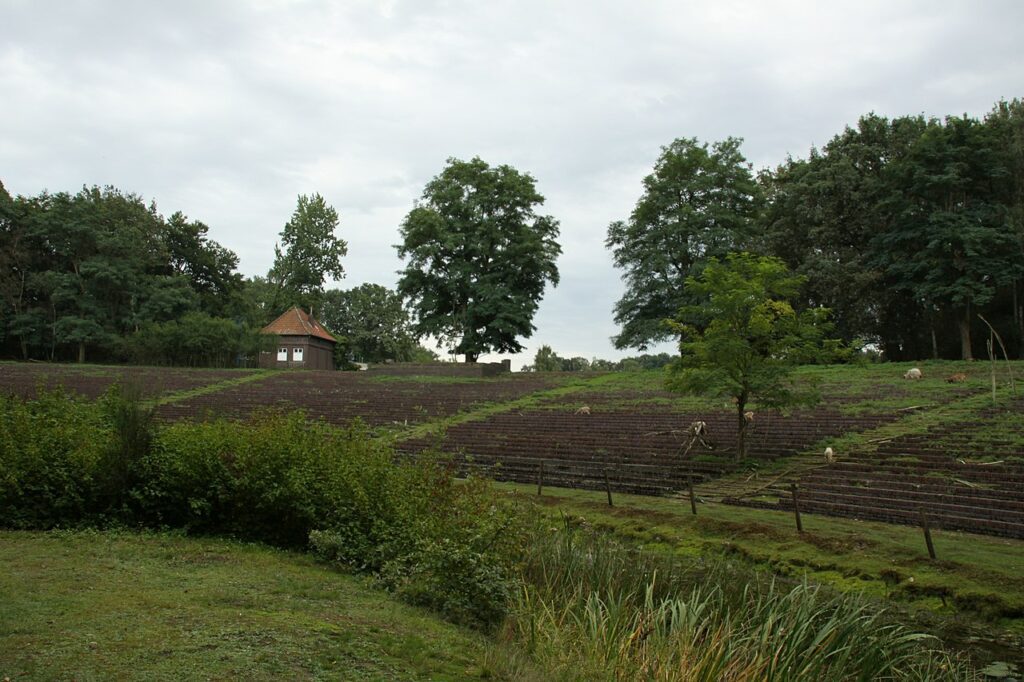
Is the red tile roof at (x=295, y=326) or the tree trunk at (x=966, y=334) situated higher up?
the red tile roof at (x=295, y=326)

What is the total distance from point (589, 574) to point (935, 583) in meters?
5.34

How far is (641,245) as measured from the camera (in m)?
56.3

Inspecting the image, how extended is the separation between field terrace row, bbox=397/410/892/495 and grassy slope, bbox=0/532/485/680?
8.53 meters

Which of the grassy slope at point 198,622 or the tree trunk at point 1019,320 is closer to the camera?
the grassy slope at point 198,622

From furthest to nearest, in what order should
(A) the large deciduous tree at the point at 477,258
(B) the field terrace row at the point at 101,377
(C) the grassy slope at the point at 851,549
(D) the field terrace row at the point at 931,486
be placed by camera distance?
(A) the large deciduous tree at the point at 477,258
(B) the field terrace row at the point at 101,377
(D) the field terrace row at the point at 931,486
(C) the grassy slope at the point at 851,549

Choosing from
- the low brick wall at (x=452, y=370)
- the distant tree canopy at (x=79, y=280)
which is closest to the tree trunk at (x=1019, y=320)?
the low brick wall at (x=452, y=370)

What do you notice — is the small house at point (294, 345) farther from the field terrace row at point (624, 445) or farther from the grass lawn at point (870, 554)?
the grass lawn at point (870, 554)

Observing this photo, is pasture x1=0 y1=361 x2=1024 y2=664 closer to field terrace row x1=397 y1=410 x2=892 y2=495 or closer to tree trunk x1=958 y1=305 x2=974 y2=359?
field terrace row x1=397 y1=410 x2=892 y2=495

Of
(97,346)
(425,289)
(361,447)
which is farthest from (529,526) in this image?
(97,346)

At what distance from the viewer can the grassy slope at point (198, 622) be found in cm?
553

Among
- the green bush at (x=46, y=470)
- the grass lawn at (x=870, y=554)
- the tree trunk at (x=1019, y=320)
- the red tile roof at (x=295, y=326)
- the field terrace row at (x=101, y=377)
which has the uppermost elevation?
the red tile roof at (x=295, y=326)

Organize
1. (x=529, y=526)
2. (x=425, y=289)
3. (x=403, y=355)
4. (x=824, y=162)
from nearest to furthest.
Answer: (x=529, y=526)
(x=824, y=162)
(x=425, y=289)
(x=403, y=355)

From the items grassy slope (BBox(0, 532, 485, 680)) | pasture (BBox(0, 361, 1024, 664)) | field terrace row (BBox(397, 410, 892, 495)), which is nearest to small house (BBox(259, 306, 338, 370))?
pasture (BBox(0, 361, 1024, 664))

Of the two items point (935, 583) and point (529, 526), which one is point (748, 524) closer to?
point (935, 583)
